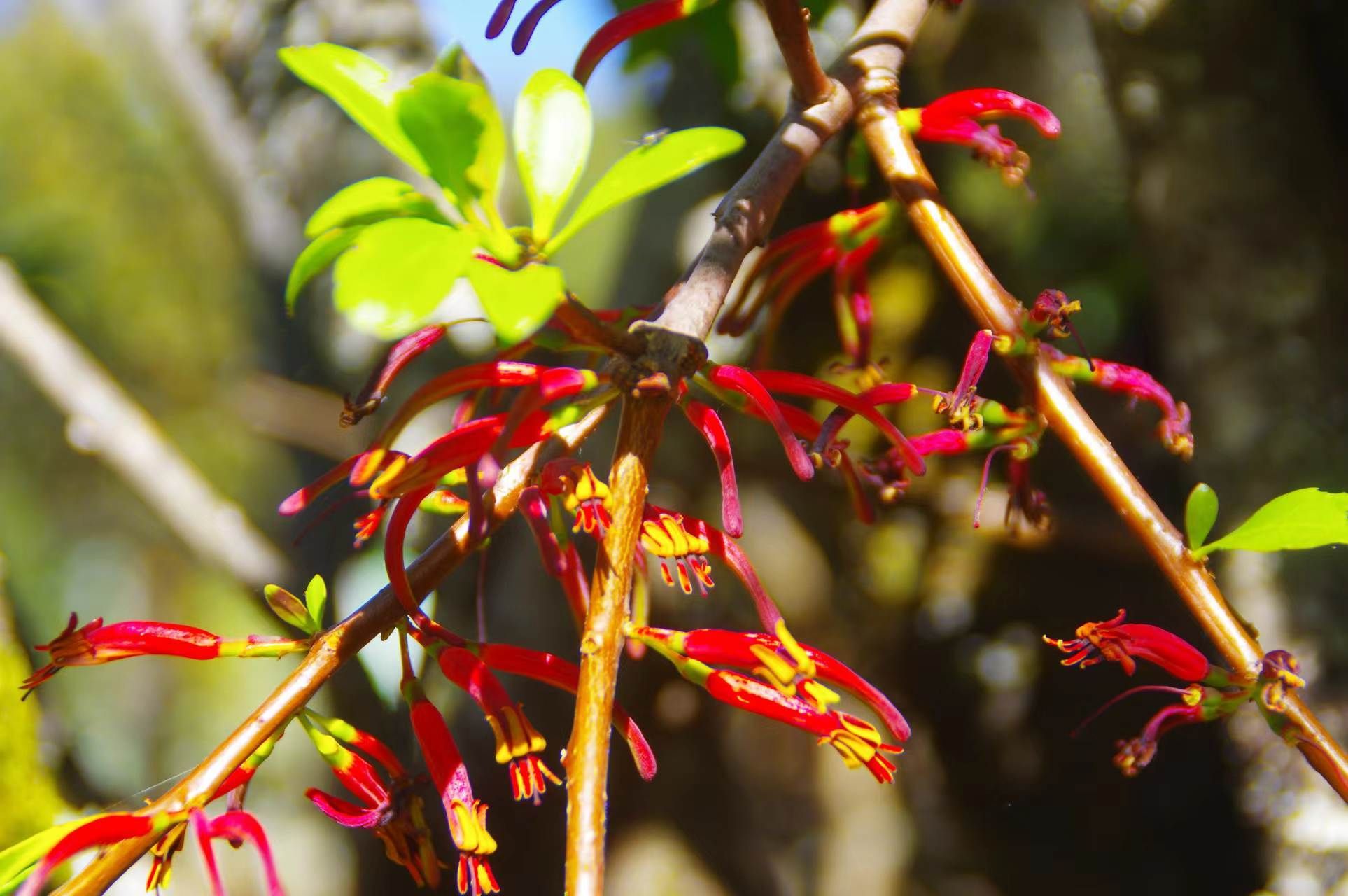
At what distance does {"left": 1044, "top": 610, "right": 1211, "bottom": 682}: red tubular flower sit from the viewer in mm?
315

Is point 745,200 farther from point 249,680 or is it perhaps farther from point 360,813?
point 249,680

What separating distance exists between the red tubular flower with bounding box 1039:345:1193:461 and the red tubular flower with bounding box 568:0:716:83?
0.18 meters

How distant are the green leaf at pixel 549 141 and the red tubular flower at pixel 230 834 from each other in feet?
0.62

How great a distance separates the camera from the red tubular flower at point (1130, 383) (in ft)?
1.10

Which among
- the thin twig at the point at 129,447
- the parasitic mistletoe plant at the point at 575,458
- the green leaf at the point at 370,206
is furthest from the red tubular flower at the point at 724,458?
the thin twig at the point at 129,447

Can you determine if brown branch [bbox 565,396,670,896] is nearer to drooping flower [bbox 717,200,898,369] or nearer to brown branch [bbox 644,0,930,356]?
brown branch [bbox 644,0,930,356]

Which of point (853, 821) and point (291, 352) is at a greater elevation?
point (291, 352)

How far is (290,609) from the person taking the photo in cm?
29

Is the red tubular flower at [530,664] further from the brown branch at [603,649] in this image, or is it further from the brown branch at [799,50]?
the brown branch at [799,50]

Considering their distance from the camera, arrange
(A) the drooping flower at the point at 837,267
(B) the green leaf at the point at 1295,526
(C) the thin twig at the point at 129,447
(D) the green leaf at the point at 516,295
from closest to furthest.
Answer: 1. (D) the green leaf at the point at 516,295
2. (B) the green leaf at the point at 1295,526
3. (A) the drooping flower at the point at 837,267
4. (C) the thin twig at the point at 129,447

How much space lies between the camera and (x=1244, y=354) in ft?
1.79

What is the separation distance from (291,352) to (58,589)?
0.34 m

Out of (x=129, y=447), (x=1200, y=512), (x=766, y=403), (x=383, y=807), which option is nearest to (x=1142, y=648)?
(x=1200, y=512)

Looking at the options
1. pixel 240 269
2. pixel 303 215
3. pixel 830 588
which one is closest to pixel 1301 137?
pixel 830 588
